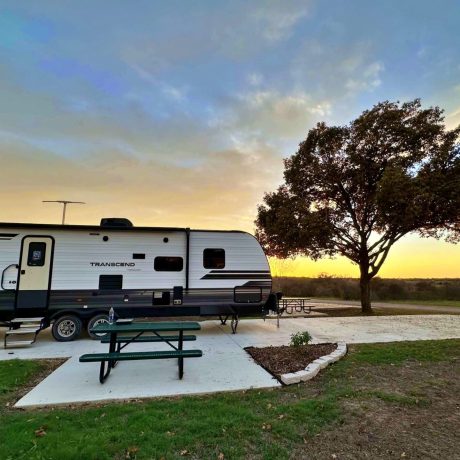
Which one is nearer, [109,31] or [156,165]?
[109,31]

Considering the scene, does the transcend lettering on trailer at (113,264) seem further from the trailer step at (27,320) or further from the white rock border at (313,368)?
the white rock border at (313,368)

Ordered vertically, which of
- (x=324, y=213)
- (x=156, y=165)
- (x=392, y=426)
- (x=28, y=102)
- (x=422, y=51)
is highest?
(x=422, y=51)

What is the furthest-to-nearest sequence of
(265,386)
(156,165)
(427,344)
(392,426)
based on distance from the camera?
(156,165), (427,344), (265,386), (392,426)

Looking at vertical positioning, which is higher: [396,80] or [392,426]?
[396,80]

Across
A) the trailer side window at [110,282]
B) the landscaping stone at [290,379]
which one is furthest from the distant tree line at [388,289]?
the landscaping stone at [290,379]

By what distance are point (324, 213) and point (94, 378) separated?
39.4ft

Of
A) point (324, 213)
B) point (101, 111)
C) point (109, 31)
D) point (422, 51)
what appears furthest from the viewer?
point (324, 213)

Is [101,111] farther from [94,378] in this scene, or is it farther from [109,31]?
[94,378]

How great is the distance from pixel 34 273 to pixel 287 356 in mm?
6550

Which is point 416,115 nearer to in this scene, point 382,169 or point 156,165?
point 382,169

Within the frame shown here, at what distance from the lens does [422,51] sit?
34.8 ft

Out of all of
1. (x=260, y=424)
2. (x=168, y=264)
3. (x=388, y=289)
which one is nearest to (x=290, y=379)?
(x=260, y=424)

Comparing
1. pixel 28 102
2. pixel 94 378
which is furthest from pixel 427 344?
pixel 28 102

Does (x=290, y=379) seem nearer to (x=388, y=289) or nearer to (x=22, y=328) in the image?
(x=22, y=328)
